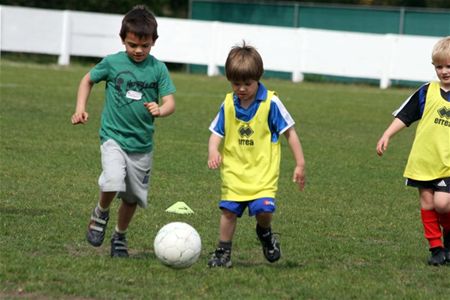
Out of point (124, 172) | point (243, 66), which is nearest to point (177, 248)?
point (124, 172)

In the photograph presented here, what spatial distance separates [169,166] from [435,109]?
5.13m

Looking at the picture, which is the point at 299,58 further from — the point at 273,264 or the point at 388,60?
the point at 273,264

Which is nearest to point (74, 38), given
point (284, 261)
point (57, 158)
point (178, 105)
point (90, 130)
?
point (178, 105)

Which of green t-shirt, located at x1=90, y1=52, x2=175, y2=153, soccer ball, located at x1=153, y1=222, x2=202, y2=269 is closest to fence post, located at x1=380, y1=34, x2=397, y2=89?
green t-shirt, located at x1=90, y1=52, x2=175, y2=153

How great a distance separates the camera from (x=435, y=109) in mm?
7199

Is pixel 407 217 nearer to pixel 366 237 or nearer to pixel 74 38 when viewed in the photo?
pixel 366 237

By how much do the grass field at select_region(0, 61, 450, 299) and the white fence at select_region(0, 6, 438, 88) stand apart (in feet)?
39.6

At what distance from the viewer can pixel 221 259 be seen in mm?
6605

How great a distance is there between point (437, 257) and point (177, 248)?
78.3 inches

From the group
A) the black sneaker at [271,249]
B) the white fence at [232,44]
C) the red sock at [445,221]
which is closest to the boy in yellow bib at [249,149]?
the black sneaker at [271,249]

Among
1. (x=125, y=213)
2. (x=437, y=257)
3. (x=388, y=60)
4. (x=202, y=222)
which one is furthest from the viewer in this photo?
(x=388, y=60)

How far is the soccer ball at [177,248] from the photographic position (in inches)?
247

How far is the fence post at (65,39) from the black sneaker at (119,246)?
24.4m

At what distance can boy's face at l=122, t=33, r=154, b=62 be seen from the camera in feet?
22.0
